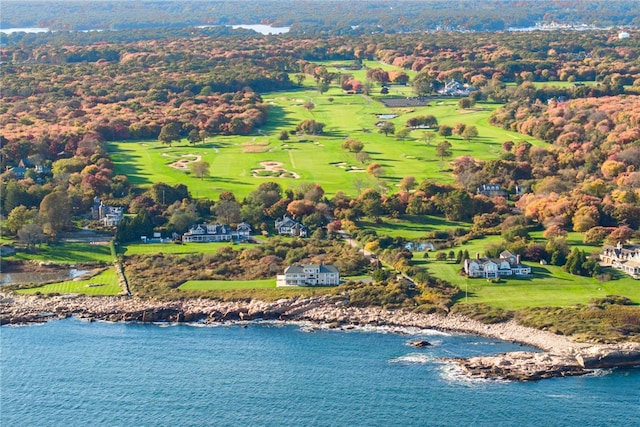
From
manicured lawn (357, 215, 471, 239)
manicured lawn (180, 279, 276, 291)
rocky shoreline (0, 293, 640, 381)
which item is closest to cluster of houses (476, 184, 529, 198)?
manicured lawn (357, 215, 471, 239)

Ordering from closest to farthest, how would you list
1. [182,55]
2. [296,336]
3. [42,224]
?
[296,336] → [42,224] → [182,55]

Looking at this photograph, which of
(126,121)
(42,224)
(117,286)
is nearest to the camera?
(117,286)

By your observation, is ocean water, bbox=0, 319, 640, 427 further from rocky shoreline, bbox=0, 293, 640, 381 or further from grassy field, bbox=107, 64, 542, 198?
grassy field, bbox=107, 64, 542, 198

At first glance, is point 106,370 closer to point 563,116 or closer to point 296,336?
point 296,336

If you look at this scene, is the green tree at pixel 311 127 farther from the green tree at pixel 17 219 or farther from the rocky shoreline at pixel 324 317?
the rocky shoreline at pixel 324 317

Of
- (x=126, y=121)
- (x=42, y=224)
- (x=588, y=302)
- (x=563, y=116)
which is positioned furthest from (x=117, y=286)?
(x=563, y=116)

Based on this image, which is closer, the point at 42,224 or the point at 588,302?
the point at 588,302

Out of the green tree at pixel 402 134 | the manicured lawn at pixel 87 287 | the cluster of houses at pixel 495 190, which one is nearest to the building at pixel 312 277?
the manicured lawn at pixel 87 287
